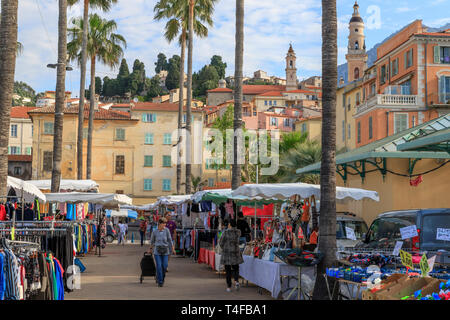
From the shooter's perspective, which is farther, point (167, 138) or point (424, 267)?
point (167, 138)

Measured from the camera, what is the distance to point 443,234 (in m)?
11.0

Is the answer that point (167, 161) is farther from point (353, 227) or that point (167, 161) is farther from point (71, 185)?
point (353, 227)

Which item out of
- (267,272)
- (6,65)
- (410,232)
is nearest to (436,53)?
(267,272)

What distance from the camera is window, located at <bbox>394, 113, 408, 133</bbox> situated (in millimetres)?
42875

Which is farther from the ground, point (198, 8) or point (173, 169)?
point (198, 8)

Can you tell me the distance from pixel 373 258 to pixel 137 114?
5954 centimetres

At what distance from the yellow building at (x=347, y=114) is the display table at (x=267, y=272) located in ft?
124

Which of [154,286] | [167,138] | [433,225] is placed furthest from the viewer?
[167,138]

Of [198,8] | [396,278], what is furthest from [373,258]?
[198,8]

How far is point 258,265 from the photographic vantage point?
14.2 m

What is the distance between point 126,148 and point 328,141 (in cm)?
5620

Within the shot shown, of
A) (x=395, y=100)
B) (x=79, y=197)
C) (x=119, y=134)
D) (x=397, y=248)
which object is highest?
(x=395, y=100)

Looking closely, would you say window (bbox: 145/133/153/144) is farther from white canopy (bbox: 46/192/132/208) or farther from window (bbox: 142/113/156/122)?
white canopy (bbox: 46/192/132/208)

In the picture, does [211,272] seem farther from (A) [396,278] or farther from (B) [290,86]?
(B) [290,86]
